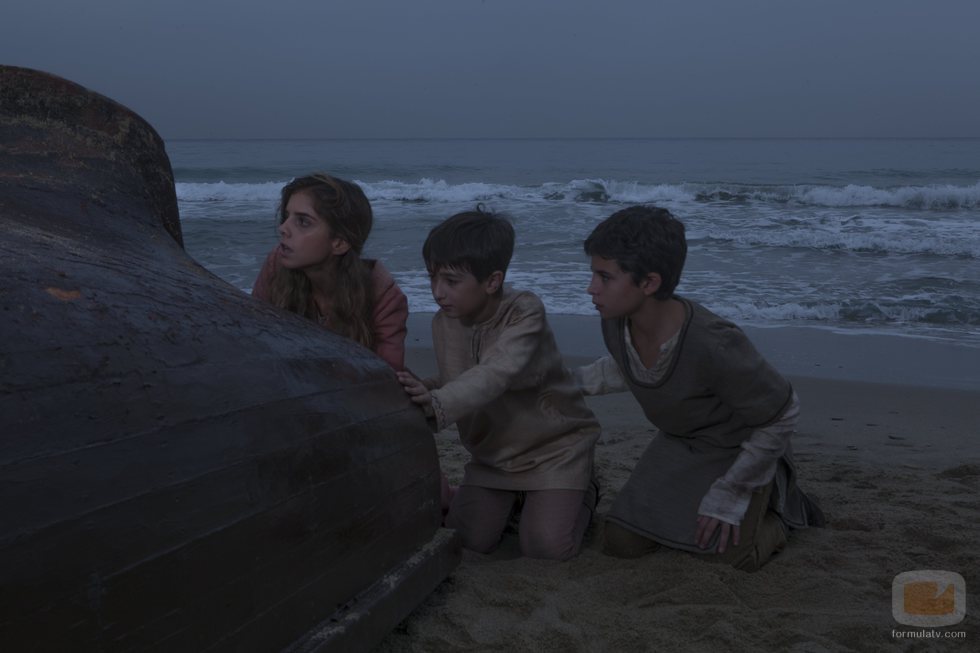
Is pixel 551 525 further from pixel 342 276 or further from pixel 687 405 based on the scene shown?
pixel 342 276

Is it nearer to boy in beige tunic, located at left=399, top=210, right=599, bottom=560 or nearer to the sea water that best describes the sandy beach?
boy in beige tunic, located at left=399, top=210, right=599, bottom=560

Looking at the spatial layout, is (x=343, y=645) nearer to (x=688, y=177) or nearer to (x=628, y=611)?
(x=628, y=611)

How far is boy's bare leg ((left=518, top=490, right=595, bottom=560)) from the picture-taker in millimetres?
3049

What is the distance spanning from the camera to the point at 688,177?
90.1 ft

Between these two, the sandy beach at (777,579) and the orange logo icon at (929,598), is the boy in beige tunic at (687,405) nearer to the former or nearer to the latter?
the sandy beach at (777,579)

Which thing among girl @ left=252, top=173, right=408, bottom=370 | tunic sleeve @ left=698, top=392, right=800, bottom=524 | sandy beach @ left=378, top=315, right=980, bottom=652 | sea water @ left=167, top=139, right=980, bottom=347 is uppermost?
girl @ left=252, top=173, right=408, bottom=370

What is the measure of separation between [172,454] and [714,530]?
1746 mm

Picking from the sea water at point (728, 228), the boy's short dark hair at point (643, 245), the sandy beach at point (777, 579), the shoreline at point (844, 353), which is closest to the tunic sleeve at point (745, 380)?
the boy's short dark hair at point (643, 245)

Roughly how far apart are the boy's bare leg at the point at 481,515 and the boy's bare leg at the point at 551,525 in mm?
95

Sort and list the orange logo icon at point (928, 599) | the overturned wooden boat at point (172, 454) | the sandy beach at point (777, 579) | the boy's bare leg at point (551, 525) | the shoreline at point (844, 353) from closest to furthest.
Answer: the overturned wooden boat at point (172, 454)
the sandy beach at point (777, 579)
the orange logo icon at point (928, 599)
the boy's bare leg at point (551, 525)
the shoreline at point (844, 353)

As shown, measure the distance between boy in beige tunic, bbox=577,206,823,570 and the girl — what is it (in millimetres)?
667

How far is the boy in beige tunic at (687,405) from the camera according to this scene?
111 inches

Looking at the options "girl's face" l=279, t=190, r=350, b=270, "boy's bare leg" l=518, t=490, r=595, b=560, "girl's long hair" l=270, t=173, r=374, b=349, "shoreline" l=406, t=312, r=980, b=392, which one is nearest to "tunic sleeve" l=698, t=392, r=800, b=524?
"boy's bare leg" l=518, t=490, r=595, b=560

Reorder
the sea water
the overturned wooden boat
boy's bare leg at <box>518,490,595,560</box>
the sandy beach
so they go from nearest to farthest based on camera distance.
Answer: the overturned wooden boat
the sandy beach
boy's bare leg at <box>518,490,595,560</box>
the sea water
